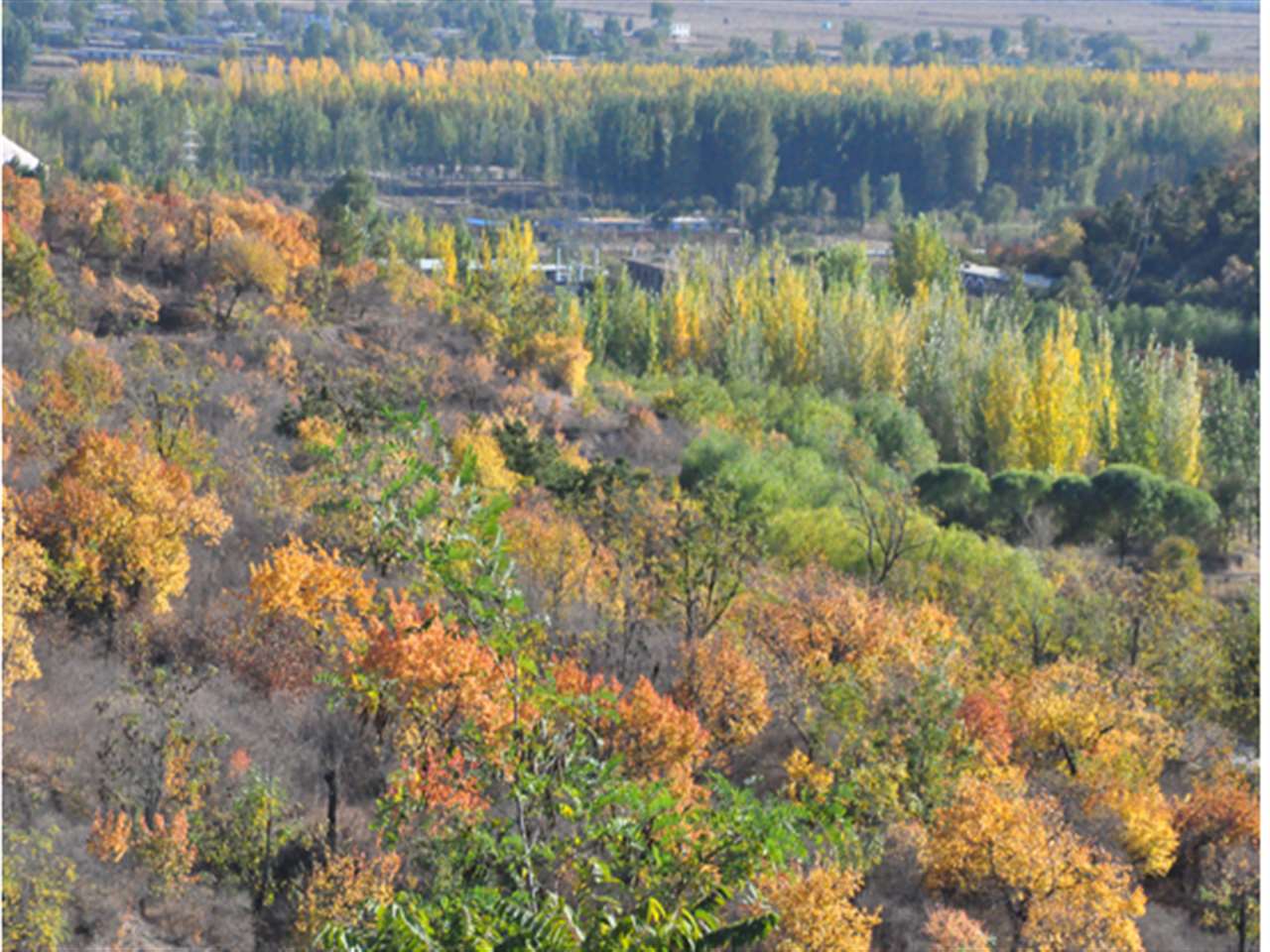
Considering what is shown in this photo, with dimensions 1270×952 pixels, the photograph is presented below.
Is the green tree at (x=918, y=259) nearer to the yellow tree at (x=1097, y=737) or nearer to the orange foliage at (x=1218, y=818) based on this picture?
the yellow tree at (x=1097, y=737)

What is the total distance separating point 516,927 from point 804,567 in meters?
22.2

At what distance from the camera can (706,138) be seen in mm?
87812

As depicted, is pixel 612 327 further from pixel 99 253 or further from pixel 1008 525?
pixel 1008 525

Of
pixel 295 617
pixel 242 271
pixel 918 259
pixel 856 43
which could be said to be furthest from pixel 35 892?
pixel 856 43

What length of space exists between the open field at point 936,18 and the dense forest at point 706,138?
57.9 m

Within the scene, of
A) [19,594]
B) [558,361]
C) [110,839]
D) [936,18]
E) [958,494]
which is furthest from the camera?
[936,18]

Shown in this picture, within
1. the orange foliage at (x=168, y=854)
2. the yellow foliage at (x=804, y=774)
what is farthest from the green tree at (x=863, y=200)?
the orange foliage at (x=168, y=854)

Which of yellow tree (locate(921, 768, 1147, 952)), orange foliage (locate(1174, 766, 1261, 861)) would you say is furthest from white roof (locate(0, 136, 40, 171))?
yellow tree (locate(921, 768, 1147, 952))

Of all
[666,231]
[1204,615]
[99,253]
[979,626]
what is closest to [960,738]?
[979,626]

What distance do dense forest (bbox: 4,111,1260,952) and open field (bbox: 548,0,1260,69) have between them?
112m

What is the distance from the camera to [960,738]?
19.9 metres

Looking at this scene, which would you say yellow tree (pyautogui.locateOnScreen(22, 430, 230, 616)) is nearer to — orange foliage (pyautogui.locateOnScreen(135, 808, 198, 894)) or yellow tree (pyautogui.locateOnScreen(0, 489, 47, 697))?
yellow tree (pyautogui.locateOnScreen(0, 489, 47, 697))

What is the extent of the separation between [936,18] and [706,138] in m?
89.7

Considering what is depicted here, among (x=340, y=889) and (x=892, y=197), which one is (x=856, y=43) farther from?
(x=340, y=889)
